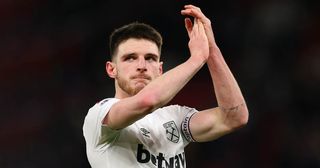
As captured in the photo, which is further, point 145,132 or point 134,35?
point 134,35

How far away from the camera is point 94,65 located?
761cm

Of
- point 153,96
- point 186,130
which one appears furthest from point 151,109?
point 186,130

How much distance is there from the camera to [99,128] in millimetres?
3348

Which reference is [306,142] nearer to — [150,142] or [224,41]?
[224,41]

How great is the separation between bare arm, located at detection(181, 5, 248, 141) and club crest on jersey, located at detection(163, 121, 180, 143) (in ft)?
0.41

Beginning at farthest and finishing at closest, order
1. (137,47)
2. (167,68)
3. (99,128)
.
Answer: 1. (167,68)
2. (137,47)
3. (99,128)

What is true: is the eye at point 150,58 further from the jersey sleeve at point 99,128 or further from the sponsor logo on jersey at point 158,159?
the sponsor logo on jersey at point 158,159

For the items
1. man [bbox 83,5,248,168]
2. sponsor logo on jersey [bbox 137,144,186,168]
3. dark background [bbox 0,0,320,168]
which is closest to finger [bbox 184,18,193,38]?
man [bbox 83,5,248,168]

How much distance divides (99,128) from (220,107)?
2.82 ft

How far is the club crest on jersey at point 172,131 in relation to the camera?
3.67 metres

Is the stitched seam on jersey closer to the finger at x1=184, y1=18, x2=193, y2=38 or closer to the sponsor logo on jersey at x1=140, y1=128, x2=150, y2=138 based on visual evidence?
the sponsor logo on jersey at x1=140, y1=128, x2=150, y2=138

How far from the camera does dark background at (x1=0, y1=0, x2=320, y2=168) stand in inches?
278

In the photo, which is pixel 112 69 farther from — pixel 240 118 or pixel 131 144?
pixel 240 118

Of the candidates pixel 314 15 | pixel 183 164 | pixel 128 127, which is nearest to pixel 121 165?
pixel 128 127
